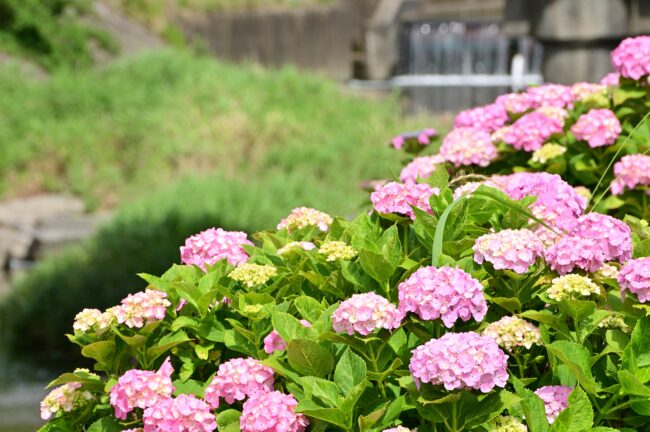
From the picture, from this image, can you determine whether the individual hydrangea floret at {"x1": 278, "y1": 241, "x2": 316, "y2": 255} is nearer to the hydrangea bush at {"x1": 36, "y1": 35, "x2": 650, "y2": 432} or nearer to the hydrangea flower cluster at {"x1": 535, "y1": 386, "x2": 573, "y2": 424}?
the hydrangea bush at {"x1": 36, "y1": 35, "x2": 650, "y2": 432}

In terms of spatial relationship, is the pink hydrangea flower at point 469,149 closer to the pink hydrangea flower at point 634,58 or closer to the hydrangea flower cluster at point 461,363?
the pink hydrangea flower at point 634,58

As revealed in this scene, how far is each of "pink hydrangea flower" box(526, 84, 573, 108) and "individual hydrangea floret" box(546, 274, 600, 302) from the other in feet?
4.72

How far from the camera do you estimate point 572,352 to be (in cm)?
169

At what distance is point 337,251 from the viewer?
190 cm

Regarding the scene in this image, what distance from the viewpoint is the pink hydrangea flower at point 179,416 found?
1703 mm

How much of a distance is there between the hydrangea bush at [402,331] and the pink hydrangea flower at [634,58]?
0.99 metres

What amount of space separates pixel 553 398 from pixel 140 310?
695 millimetres

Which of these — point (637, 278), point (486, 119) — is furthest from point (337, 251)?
point (486, 119)

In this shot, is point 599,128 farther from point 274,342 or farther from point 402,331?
point 274,342

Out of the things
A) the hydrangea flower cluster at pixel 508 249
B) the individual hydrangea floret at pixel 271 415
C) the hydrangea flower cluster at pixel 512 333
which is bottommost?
the individual hydrangea floret at pixel 271 415

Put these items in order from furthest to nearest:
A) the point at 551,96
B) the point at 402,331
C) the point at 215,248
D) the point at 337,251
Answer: the point at 551,96 → the point at 215,248 → the point at 337,251 → the point at 402,331

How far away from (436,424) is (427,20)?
1505 centimetres

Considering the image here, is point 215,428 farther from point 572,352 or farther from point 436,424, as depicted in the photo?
point 572,352

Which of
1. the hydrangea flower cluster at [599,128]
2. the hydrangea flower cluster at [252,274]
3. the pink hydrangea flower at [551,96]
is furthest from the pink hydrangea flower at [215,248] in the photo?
the pink hydrangea flower at [551,96]
